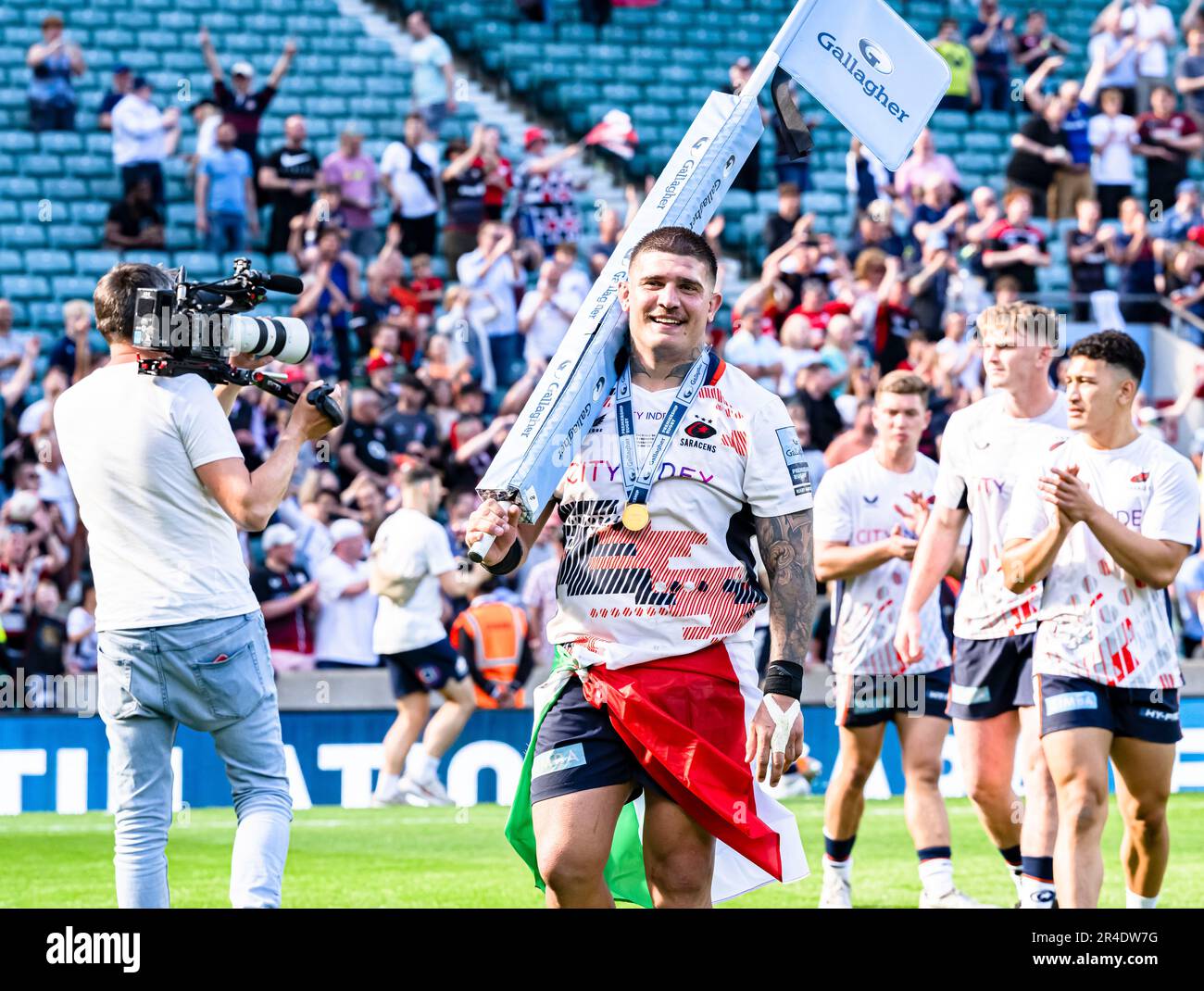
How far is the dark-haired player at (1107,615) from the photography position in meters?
6.55

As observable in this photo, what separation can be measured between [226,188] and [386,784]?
805cm

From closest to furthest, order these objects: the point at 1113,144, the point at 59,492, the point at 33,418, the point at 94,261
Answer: the point at 59,492, the point at 33,418, the point at 94,261, the point at 1113,144

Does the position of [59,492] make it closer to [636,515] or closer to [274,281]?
[274,281]

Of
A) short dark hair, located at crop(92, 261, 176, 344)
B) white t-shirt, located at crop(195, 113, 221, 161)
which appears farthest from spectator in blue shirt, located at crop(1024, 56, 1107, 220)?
short dark hair, located at crop(92, 261, 176, 344)

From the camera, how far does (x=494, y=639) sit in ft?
43.1

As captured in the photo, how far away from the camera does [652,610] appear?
5367 mm

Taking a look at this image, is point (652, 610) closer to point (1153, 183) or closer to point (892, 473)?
point (892, 473)

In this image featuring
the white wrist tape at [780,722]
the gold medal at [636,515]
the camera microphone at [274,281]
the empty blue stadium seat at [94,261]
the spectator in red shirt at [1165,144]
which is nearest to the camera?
the white wrist tape at [780,722]

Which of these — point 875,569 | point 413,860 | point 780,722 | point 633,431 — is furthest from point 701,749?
point 413,860

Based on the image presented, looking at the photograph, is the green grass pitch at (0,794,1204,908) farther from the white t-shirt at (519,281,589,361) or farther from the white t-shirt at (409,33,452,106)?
the white t-shirt at (409,33,452,106)

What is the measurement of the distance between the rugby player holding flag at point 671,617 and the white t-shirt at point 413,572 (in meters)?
6.39

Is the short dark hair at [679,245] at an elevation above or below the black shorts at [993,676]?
above

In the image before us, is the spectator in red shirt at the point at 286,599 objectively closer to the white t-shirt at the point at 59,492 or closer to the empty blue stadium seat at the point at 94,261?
the white t-shirt at the point at 59,492

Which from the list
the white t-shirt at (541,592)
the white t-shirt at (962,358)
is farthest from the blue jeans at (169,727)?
the white t-shirt at (962,358)
